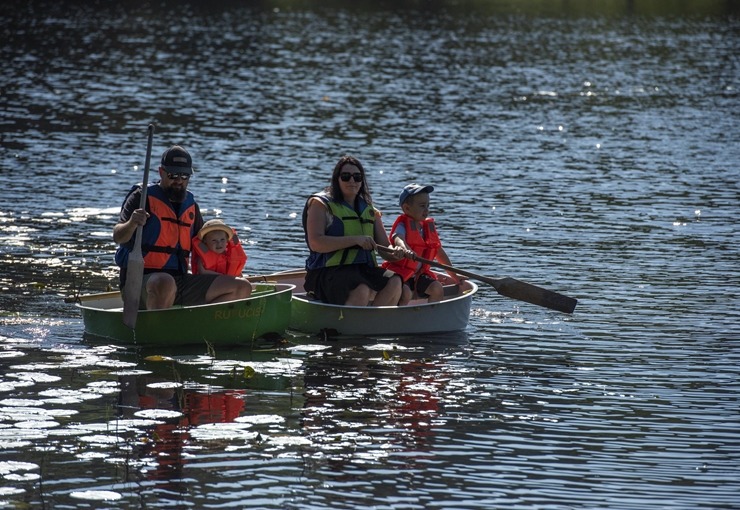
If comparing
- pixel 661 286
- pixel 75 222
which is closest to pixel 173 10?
pixel 75 222

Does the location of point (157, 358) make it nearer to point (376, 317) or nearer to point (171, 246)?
point (171, 246)

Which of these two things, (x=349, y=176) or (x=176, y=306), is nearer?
(x=176, y=306)

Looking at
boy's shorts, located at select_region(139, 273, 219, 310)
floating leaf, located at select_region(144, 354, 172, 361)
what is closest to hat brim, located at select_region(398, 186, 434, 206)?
boy's shorts, located at select_region(139, 273, 219, 310)

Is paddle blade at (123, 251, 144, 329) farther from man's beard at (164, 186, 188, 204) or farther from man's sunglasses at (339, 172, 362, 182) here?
man's sunglasses at (339, 172, 362, 182)

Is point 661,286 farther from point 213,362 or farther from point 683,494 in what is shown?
point 683,494

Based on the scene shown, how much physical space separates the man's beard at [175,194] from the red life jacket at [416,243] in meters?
2.01

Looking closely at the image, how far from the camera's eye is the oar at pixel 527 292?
1238 centimetres

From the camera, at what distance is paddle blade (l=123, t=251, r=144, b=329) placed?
1126 centimetres

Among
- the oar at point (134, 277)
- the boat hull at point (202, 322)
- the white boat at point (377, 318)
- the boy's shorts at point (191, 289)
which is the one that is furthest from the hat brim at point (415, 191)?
the oar at point (134, 277)

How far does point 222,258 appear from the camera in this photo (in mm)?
11953

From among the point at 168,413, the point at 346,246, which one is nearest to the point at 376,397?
the point at 168,413

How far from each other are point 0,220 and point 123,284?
6.35 meters

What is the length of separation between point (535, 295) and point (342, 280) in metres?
1.66

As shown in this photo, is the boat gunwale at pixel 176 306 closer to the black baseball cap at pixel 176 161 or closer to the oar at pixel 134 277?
the oar at pixel 134 277
